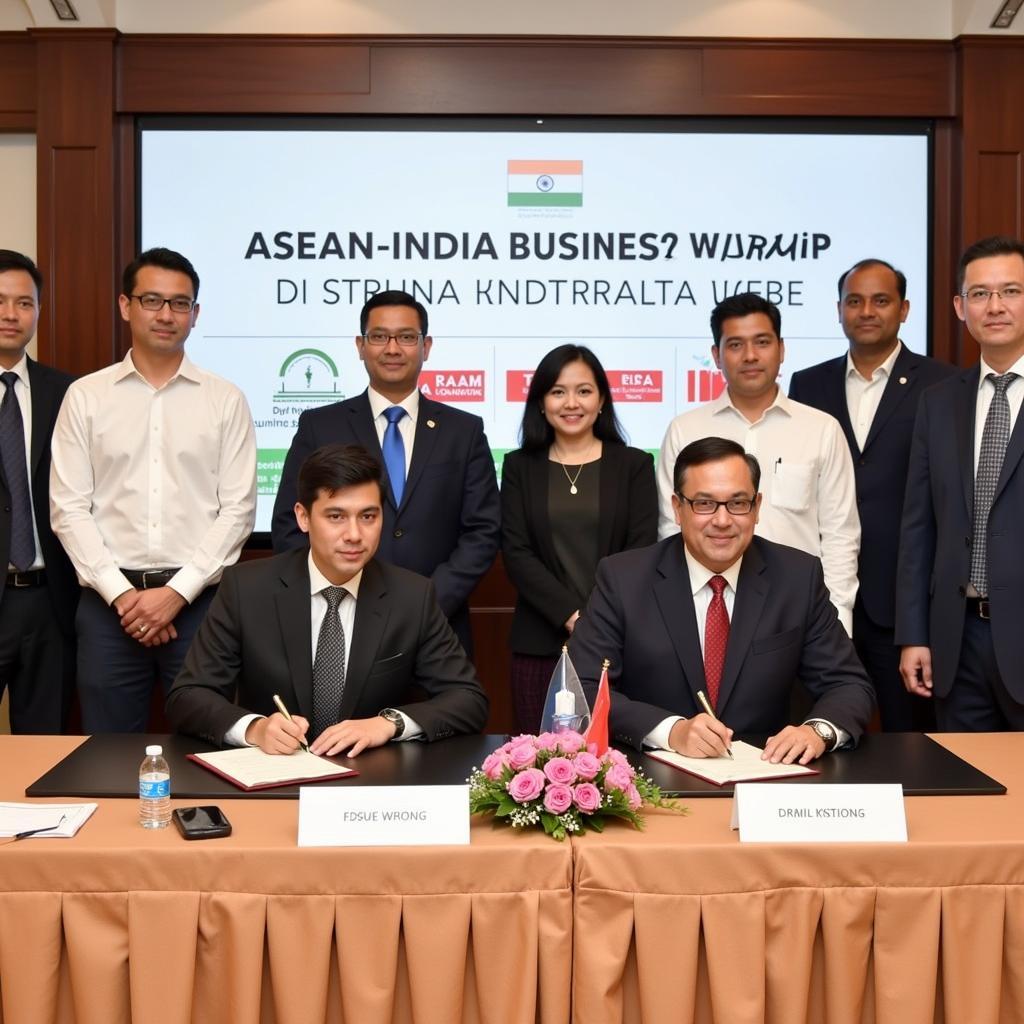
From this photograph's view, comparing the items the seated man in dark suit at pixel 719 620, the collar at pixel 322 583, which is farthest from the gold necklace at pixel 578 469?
the collar at pixel 322 583

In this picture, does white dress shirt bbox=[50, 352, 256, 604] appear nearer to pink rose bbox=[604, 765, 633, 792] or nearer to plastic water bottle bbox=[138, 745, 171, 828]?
plastic water bottle bbox=[138, 745, 171, 828]

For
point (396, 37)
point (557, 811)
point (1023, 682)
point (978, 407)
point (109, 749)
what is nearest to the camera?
point (557, 811)

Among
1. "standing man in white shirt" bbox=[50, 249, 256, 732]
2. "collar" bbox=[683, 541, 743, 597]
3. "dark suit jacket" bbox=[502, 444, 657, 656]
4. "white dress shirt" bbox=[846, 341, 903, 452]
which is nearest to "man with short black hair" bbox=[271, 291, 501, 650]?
"dark suit jacket" bbox=[502, 444, 657, 656]

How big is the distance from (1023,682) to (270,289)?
10.4 ft

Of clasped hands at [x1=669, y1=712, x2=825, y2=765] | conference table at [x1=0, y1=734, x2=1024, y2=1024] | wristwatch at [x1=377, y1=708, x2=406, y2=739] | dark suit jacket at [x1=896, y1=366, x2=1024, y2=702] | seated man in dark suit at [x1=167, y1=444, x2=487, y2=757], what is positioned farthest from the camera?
dark suit jacket at [x1=896, y1=366, x2=1024, y2=702]

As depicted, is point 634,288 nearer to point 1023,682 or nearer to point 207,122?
point 207,122

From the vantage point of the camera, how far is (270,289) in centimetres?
484

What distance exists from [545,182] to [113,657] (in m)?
2.50

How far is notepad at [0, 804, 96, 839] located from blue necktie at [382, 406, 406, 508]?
175 cm

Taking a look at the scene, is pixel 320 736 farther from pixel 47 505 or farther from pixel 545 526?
pixel 47 505

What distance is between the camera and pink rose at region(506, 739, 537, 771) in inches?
76.4

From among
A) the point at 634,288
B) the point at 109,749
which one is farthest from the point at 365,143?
the point at 109,749

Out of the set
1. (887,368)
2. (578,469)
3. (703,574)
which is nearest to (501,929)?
(703,574)

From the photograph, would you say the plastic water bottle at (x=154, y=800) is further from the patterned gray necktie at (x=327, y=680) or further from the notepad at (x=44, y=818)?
the patterned gray necktie at (x=327, y=680)
